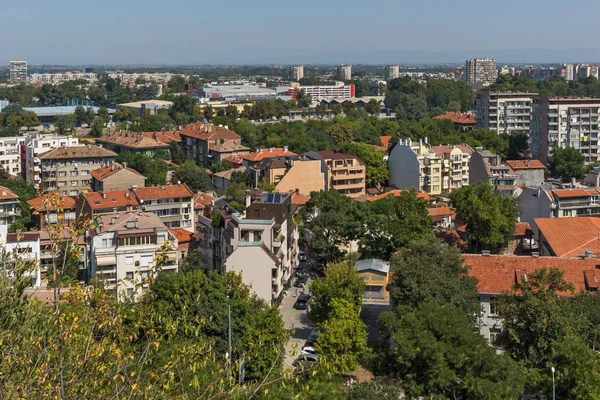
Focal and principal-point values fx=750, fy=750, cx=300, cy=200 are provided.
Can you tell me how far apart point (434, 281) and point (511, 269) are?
164 centimetres

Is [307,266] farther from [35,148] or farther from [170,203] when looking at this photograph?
[35,148]

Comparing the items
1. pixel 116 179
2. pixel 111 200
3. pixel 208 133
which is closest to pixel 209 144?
pixel 208 133

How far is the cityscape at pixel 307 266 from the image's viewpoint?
169 inches

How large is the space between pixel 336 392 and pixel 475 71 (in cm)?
8826

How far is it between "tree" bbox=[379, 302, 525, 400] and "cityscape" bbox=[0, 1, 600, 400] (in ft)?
0.08

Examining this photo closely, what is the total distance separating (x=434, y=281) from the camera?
11.6 meters

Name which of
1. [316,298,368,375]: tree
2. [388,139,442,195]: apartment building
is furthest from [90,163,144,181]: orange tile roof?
[316,298,368,375]: tree

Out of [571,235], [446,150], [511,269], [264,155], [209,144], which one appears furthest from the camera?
[209,144]

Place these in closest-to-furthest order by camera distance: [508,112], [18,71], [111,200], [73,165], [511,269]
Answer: [511,269] → [111,200] → [73,165] → [508,112] → [18,71]

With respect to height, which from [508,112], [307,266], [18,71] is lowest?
[307,266]

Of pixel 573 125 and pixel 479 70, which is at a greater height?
pixel 479 70

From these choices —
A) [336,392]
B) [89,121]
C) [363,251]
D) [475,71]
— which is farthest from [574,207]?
[475,71]

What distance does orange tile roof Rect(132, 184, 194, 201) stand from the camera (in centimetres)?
1984

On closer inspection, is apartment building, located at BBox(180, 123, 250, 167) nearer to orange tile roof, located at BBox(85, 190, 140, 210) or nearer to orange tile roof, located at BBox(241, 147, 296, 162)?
orange tile roof, located at BBox(241, 147, 296, 162)
